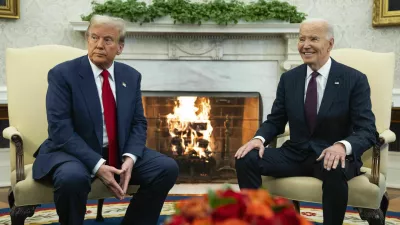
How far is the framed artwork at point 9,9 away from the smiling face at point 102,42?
94.9 inches

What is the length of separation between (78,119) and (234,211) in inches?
65.8

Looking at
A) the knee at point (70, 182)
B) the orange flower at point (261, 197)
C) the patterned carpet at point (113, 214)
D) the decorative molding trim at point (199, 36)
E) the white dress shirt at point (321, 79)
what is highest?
the decorative molding trim at point (199, 36)

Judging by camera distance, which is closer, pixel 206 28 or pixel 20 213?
pixel 20 213

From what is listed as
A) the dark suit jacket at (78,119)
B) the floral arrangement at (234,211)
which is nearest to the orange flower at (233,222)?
the floral arrangement at (234,211)

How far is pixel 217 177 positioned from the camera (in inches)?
211

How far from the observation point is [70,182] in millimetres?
2535

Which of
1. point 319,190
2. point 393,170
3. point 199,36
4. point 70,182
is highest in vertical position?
point 199,36

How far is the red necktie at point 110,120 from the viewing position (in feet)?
9.38

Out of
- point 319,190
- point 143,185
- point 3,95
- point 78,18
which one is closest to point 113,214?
point 143,185

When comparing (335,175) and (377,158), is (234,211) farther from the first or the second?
(377,158)

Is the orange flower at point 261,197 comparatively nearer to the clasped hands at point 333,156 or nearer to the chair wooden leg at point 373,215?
the clasped hands at point 333,156

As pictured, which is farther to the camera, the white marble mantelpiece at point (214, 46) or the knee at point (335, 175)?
the white marble mantelpiece at point (214, 46)

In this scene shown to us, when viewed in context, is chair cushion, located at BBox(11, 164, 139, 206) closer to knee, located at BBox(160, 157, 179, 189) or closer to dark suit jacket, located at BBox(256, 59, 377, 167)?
knee, located at BBox(160, 157, 179, 189)

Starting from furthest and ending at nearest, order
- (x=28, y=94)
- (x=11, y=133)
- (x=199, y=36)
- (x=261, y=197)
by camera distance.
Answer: (x=199, y=36), (x=28, y=94), (x=11, y=133), (x=261, y=197)
